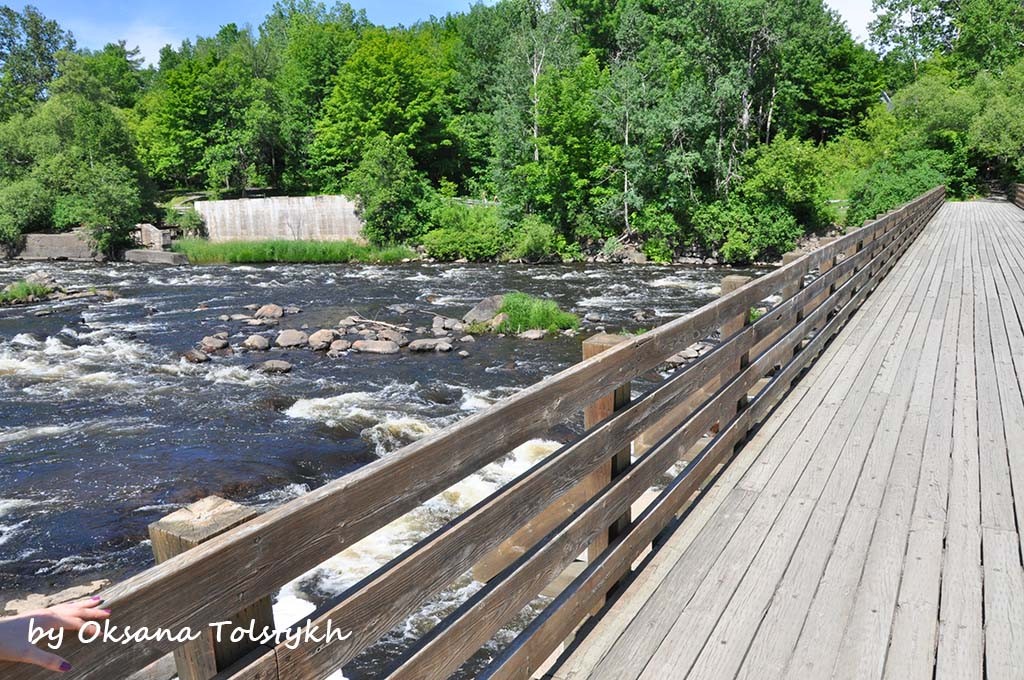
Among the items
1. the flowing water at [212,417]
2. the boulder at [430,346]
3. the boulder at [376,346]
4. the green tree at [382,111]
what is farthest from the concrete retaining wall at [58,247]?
the boulder at [430,346]

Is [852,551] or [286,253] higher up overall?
[852,551]

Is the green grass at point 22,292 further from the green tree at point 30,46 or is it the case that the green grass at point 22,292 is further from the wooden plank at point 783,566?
the green tree at point 30,46

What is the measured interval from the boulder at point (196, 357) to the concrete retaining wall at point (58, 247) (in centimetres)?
2185

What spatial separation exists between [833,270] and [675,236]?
81.1 ft

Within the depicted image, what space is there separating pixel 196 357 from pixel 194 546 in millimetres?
14867

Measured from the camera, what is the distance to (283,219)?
125 ft

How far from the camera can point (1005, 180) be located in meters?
40.8

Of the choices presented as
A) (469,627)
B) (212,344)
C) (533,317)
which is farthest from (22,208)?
(469,627)

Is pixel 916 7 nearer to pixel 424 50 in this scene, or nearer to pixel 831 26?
pixel 831 26

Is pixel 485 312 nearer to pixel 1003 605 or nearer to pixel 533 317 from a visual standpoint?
pixel 533 317

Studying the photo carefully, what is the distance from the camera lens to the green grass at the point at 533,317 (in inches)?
690

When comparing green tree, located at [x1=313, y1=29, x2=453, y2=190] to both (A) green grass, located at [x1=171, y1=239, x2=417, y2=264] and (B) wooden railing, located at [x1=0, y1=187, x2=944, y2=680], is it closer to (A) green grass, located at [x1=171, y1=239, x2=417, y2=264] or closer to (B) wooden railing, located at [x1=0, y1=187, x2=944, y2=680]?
(A) green grass, located at [x1=171, y1=239, x2=417, y2=264]

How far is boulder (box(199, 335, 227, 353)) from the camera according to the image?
52.7 feet

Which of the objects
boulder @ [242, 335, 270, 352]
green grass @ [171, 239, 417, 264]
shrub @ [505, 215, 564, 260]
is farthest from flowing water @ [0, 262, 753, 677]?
green grass @ [171, 239, 417, 264]
